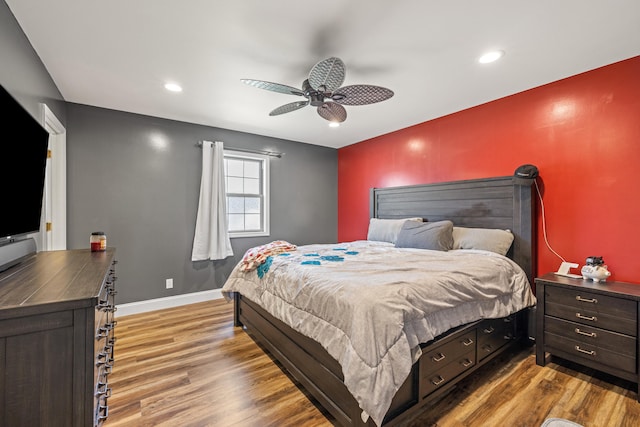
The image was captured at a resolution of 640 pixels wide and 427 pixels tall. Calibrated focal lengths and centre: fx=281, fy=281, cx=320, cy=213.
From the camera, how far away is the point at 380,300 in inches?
58.6

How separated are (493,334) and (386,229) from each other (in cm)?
184

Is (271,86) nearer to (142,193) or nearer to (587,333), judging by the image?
(142,193)

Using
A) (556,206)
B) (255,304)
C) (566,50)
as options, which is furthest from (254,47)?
(556,206)

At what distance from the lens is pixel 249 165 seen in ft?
14.9

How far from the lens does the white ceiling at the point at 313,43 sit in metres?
1.75

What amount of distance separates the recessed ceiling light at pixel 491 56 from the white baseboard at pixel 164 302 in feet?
13.7

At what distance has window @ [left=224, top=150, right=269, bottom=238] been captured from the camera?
172 inches

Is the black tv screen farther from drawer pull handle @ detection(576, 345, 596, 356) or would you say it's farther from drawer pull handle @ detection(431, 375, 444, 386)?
drawer pull handle @ detection(576, 345, 596, 356)

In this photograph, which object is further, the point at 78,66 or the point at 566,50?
the point at 78,66

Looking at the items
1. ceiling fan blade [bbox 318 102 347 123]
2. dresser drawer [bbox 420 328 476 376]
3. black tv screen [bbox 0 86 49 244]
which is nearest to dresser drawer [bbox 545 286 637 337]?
dresser drawer [bbox 420 328 476 376]

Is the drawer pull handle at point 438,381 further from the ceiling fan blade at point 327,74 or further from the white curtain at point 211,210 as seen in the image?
the white curtain at point 211,210

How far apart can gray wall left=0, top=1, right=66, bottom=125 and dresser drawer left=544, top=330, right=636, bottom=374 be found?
419 cm

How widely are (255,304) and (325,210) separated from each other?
2878 mm

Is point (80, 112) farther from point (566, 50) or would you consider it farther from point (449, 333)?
point (566, 50)
